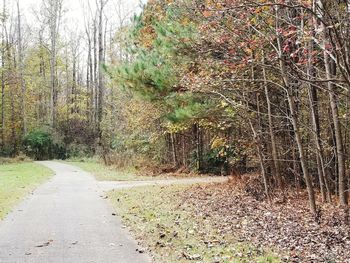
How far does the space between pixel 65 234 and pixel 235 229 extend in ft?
10.7

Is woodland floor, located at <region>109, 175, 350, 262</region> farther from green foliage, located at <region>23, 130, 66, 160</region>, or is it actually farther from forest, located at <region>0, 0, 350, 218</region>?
green foliage, located at <region>23, 130, 66, 160</region>

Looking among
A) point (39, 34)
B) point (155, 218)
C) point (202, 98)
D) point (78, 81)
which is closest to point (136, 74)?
point (202, 98)

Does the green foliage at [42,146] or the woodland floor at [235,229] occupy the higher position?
the green foliage at [42,146]

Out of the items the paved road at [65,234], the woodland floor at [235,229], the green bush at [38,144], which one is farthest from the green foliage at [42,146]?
the woodland floor at [235,229]

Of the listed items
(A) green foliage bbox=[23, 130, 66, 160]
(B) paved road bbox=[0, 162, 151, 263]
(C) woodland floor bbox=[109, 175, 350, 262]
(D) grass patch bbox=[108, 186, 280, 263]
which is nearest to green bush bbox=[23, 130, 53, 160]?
(A) green foliage bbox=[23, 130, 66, 160]

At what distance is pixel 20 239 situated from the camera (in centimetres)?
751

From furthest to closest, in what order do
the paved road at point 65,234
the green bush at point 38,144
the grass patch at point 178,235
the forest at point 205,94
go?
1. the green bush at point 38,144
2. the forest at point 205,94
3. the paved road at point 65,234
4. the grass patch at point 178,235

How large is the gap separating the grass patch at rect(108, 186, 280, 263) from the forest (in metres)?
2.46

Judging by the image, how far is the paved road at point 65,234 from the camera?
6375 mm

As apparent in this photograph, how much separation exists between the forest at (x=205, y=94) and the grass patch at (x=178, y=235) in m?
2.46

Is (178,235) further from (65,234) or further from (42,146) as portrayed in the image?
(42,146)

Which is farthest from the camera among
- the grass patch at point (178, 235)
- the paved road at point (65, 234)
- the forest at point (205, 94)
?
the forest at point (205, 94)

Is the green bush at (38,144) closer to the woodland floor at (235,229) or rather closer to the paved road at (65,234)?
the paved road at (65,234)

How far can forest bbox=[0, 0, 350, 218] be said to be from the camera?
316 inches
